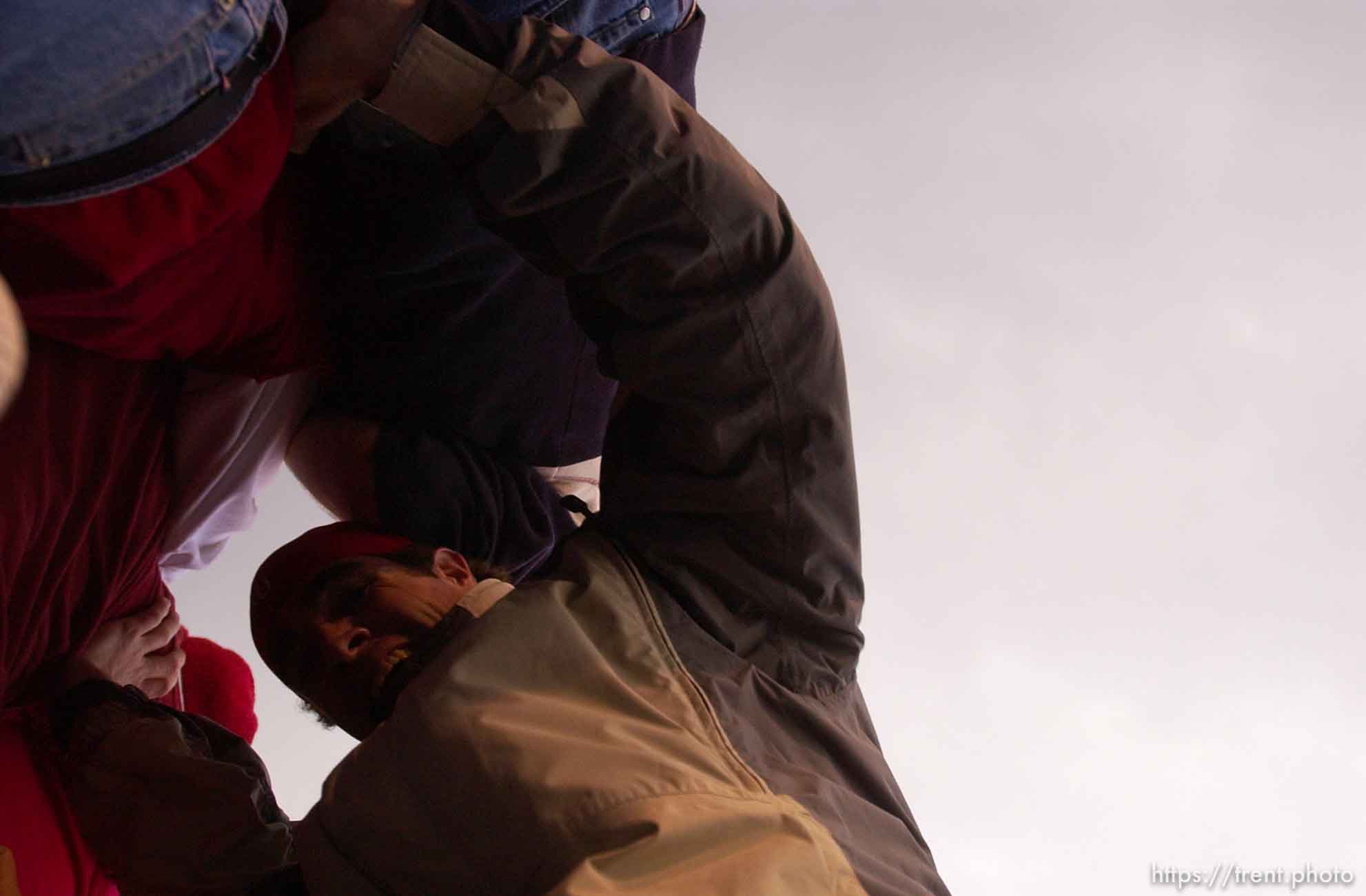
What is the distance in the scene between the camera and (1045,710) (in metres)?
1.56

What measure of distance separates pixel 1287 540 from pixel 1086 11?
716mm

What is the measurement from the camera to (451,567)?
2.60ft

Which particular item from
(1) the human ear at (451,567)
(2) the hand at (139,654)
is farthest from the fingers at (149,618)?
(1) the human ear at (451,567)

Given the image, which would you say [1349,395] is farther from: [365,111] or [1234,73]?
[365,111]

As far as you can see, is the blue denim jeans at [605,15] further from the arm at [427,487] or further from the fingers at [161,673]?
the fingers at [161,673]

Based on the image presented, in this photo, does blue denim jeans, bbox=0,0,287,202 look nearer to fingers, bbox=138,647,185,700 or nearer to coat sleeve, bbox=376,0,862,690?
coat sleeve, bbox=376,0,862,690

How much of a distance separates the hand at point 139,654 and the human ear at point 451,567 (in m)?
0.23

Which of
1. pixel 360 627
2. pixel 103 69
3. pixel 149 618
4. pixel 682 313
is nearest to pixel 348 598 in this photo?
pixel 360 627

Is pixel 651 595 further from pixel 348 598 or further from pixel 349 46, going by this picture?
pixel 349 46

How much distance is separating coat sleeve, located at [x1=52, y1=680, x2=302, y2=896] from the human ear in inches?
8.2

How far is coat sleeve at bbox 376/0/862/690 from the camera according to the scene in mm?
602

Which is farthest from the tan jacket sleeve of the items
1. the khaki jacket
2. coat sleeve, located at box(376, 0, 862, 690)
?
coat sleeve, located at box(376, 0, 862, 690)

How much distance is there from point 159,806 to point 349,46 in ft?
1.71

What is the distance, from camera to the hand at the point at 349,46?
567 mm
